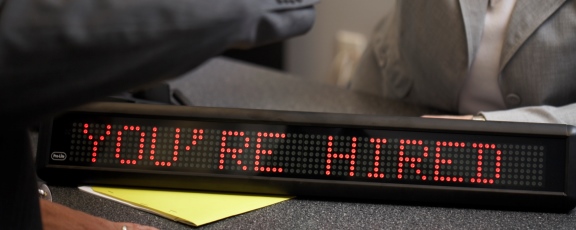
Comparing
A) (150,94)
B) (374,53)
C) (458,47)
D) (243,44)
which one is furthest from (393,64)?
(243,44)

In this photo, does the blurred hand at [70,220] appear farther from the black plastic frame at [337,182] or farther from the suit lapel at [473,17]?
the suit lapel at [473,17]

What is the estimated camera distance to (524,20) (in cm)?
111

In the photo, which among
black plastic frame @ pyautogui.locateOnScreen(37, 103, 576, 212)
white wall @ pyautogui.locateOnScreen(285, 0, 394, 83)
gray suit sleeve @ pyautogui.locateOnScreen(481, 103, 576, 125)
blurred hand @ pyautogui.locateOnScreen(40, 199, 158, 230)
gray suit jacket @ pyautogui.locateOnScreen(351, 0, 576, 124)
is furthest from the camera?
white wall @ pyautogui.locateOnScreen(285, 0, 394, 83)

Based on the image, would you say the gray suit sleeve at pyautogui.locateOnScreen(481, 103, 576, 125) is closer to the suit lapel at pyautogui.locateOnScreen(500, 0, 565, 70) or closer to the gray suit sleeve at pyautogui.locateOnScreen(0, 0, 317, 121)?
the suit lapel at pyautogui.locateOnScreen(500, 0, 565, 70)

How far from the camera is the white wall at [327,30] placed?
8.16 feet

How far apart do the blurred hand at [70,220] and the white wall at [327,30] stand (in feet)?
5.67

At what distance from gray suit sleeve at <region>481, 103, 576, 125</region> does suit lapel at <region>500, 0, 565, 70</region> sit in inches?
6.0

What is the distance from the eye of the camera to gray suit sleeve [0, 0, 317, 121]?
0.42 m

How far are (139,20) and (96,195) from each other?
0.49 meters

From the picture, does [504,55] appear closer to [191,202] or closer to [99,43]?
[191,202]

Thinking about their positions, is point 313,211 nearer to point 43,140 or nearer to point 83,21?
point 43,140

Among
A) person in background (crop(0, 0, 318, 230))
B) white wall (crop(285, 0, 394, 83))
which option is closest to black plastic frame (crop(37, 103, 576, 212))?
person in background (crop(0, 0, 318, 230))

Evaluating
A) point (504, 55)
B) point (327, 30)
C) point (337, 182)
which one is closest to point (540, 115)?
point (504, 55)

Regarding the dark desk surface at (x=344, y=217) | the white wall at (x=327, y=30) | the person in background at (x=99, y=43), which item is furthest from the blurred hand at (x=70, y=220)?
the white wall at (x=327, y=30)
